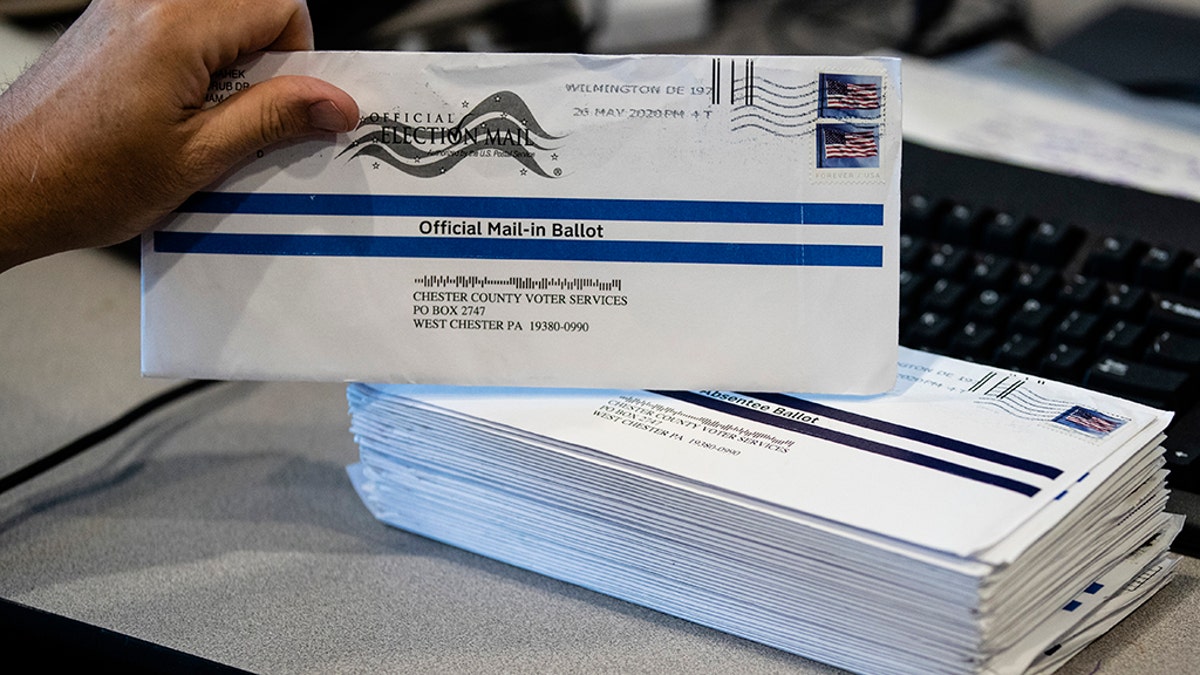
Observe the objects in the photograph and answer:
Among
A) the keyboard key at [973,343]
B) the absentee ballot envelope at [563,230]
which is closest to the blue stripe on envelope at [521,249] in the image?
the absentee ballot envelope at [563,230]

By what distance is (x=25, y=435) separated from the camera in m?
0.64

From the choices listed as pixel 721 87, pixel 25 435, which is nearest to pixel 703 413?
pixel 721 87

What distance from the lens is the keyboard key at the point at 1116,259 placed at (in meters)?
0.63

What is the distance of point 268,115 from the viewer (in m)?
0.50

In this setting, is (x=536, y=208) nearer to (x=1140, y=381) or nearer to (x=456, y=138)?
(x=456, y=138)

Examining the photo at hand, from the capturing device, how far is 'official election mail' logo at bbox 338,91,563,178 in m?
0.51

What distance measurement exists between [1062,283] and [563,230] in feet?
0.95

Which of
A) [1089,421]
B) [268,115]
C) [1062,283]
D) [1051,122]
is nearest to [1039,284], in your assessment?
[1062,283]

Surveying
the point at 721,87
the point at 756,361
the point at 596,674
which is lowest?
the point at 596,674

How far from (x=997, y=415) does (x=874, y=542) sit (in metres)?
0.10

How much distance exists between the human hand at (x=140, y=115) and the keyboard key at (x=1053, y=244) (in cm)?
38

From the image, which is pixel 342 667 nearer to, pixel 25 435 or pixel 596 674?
pixel 596 674

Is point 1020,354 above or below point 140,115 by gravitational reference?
below

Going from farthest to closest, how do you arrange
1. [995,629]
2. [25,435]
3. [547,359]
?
[25,435] < [547,359] < [995,629]
